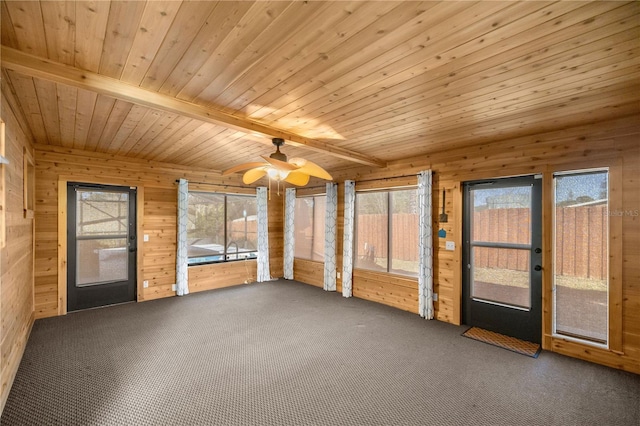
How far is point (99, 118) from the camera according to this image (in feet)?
9.81

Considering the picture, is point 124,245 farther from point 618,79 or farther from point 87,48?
point 618,79

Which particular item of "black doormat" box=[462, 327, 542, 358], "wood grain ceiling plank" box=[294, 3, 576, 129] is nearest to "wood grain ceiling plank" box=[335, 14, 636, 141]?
"wood grain ceiling plank" box=[294, 3, 576, 129]

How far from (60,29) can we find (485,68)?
2580 millimetres

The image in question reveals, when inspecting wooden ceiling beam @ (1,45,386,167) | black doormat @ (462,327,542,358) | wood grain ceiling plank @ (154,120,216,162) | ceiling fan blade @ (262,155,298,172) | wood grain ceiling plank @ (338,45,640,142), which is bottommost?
black doormat @ (462,327,542,358)

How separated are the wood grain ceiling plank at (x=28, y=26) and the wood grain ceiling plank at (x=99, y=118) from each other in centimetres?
67

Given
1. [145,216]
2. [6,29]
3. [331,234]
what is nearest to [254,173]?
[6,29]

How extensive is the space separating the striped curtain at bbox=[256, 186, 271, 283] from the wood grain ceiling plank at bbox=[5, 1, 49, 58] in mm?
4708

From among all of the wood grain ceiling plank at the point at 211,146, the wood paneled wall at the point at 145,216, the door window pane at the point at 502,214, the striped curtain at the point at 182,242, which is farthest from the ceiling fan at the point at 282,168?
the wood paneled wall at the point at 145,216

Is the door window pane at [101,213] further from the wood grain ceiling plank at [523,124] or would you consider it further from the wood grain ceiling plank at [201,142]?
the wood grain ceiling plank at [523,124]

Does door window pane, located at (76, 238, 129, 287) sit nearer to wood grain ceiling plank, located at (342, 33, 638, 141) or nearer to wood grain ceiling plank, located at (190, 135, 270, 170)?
wood grain ceiling plank, located at (190, 135, 270, 170)

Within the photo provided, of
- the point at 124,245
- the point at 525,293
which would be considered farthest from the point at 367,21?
the point at 124,245

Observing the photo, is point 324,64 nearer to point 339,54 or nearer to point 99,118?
point 339,54

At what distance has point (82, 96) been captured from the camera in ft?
8.07

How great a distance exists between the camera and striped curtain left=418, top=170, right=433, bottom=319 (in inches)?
165
